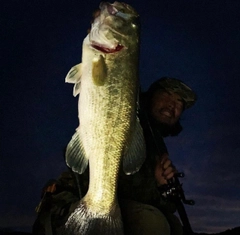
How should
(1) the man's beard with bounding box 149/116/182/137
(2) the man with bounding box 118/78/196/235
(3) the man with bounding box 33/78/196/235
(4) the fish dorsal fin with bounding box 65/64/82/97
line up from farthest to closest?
(1) the man's beard with bounding box 149/116/182/137 < (2) the man with bounding box 118/78/196/235 < (3) the man with bounding box 33/78/196/235 < (4) the fish dorsal fin with bounding box 65/64/82/97

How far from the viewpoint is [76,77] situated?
9.15 ft

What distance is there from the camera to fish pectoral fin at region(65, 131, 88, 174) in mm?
2852

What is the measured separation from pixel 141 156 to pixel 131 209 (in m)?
1.40

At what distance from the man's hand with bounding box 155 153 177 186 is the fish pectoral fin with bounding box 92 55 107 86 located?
1549mm

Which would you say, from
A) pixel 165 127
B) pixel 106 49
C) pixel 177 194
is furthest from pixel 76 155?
pixel 165 127

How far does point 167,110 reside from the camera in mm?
4961

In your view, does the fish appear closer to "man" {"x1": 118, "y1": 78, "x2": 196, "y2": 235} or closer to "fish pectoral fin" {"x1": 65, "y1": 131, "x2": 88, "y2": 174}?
"fish pectoral fin" {"x1": 65, "y1": 131, "x2": 88, "y2": 174}

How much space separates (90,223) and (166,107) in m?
2.31

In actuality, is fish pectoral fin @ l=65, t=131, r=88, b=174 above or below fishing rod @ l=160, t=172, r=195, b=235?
above

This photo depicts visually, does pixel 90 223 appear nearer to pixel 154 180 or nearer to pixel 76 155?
pixel 76 155

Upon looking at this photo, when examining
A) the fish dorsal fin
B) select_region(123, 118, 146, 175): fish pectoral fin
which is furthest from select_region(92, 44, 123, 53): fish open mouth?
select_region(123, 118, 146, 175): fish pectoral fin

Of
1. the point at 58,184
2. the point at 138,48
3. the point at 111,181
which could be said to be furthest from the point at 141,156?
the point at 58,184

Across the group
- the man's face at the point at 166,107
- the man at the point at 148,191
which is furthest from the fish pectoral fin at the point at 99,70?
the man's face at the point at 166,107

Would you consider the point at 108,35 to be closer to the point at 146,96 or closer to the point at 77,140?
the point at 77,140
